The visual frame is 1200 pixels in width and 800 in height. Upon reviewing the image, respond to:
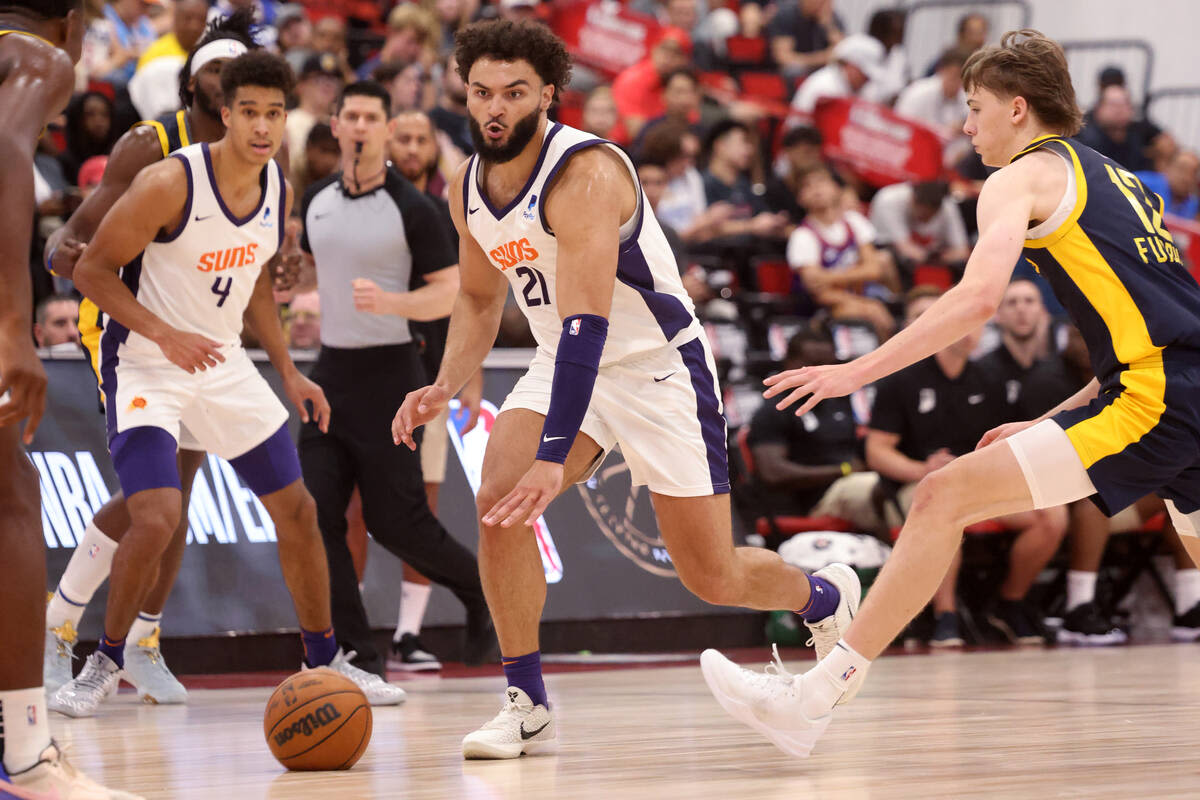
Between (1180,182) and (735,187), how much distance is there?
5.09 m

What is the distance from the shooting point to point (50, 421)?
291 inches

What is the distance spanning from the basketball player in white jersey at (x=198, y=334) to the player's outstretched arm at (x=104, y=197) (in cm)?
24

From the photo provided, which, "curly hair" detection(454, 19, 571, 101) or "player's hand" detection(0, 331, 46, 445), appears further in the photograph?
"curly hair" detection(454, 19, 571, 101)

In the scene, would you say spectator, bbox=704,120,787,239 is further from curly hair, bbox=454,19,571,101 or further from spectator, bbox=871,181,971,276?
curly hair, bbox=454,19,571,101

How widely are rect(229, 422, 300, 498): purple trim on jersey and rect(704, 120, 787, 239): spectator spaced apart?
22.4 ft

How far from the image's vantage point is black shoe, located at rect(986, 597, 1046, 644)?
941 centimetres

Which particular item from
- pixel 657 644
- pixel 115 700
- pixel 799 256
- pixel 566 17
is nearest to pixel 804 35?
pixel 566 17

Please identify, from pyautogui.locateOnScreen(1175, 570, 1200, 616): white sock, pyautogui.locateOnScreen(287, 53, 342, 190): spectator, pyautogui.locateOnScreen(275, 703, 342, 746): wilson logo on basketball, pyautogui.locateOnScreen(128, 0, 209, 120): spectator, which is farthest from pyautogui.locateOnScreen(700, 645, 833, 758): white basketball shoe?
pyautogui.locateOnScreen(128, 0, 209, 120): spectator

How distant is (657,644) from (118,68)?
6.43 m

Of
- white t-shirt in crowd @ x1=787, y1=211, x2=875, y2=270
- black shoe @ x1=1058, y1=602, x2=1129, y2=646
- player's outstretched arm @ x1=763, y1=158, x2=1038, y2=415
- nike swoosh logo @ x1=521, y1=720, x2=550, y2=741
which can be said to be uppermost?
player's outstretched arm @ x1=763, y1=158, x2=1038, y2=415

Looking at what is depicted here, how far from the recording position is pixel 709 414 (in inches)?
190

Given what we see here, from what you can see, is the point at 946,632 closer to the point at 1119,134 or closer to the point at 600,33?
the point at 1119,134

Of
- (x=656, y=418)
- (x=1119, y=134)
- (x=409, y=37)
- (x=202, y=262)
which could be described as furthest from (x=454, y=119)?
(x=1119, y=134)

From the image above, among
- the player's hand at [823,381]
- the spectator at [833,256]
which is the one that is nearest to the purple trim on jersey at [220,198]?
the player's hand at [823,381]
